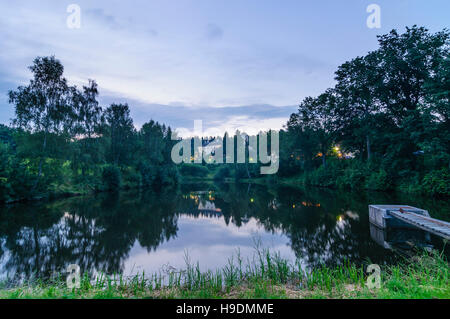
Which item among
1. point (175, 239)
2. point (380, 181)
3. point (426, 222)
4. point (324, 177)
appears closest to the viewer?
point (426, 222)

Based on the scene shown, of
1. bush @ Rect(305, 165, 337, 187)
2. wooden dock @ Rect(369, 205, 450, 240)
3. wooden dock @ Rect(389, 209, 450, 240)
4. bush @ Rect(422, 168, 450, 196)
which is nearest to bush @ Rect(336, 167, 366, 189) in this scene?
bush @ Rect(305, 165, 337, 187)

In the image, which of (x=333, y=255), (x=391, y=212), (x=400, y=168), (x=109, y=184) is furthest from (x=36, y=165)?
(x=400, y=168)

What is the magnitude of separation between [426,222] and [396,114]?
813 inches

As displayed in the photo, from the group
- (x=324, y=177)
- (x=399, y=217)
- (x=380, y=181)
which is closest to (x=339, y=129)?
(x=324, y=177)

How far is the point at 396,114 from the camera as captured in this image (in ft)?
78.0

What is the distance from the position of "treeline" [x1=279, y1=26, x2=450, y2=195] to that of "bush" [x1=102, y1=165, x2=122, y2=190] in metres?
27.4

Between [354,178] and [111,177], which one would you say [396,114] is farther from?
[111,177]

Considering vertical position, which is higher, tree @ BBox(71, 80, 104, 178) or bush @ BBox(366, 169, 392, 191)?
tree @ BBox(71, 80, 104, 178)

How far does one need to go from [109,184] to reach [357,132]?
29737 mm

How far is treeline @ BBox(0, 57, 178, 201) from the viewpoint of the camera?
1793 cm

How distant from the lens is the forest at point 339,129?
17828mm

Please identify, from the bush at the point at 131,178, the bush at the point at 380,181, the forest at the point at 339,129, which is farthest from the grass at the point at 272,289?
the bush at the point at 131,178

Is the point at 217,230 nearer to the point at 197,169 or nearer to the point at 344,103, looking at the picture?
the point at 344,103

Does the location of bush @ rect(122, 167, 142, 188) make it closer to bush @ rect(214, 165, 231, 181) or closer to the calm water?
the calm water
